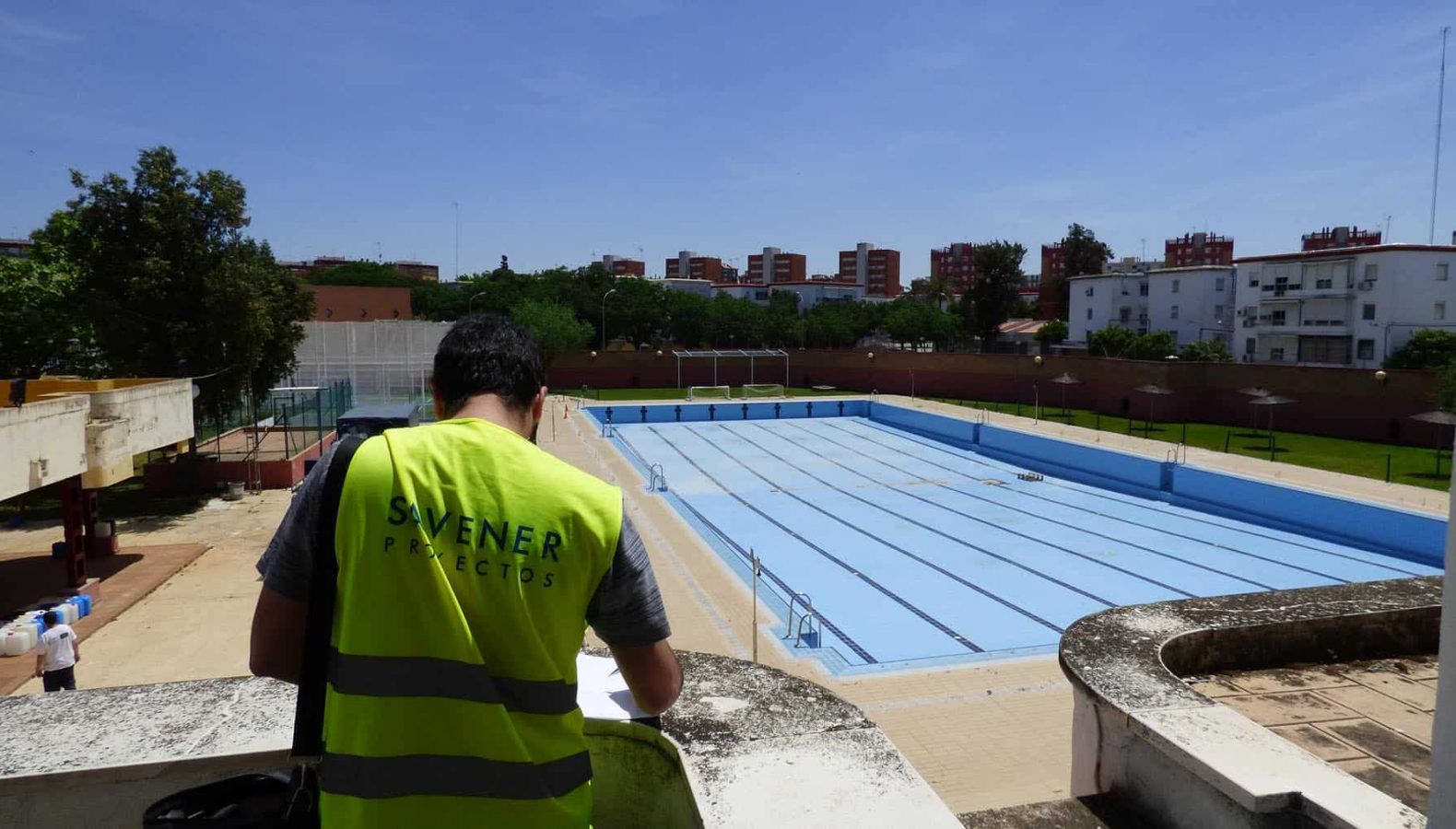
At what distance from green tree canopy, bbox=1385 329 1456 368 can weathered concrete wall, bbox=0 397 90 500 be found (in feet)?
129

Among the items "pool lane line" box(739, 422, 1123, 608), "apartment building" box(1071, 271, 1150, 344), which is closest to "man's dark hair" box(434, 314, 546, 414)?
"pool lane line" box(739, 422, 1123, 608)

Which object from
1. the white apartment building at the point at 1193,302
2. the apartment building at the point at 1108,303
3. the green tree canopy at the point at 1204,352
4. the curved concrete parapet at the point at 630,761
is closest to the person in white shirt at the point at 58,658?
the curved concrete parapet at the point at 630,761

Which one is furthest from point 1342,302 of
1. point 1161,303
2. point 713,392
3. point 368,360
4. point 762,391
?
point 368,360

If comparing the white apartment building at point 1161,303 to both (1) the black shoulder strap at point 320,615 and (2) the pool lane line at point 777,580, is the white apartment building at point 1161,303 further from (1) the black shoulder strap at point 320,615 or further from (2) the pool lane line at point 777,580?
(1) the black shoulder strap at point 320,615

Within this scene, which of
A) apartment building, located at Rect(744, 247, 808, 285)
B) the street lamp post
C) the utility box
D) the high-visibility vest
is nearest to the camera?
the high-visibility vest

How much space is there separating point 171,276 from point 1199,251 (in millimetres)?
87192

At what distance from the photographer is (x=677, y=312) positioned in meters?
56.7

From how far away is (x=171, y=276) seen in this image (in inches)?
598

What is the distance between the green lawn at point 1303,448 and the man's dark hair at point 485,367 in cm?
2044

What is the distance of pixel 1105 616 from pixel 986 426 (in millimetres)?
21870

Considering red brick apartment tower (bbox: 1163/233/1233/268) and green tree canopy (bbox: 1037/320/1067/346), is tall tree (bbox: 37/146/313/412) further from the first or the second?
red brick apartment tower (bbox: 1163/233/1233/268)

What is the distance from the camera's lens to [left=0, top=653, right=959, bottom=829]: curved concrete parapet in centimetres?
168

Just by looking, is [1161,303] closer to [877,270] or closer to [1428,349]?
[1428,349]

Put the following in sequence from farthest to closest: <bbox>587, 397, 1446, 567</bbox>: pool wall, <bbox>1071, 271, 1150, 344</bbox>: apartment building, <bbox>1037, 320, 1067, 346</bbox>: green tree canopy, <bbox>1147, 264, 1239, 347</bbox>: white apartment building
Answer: <bbox>1037, 320, 1067, 346</bbox>: green tree canopy → <bbox>1071, 271, 1150, 344</bbox>: apartment building → <bbox>1147, 264, 1239, 347</bbox>: white apartment building → <bbox>587, 397, 1446, 567</bbox>: pool wall
